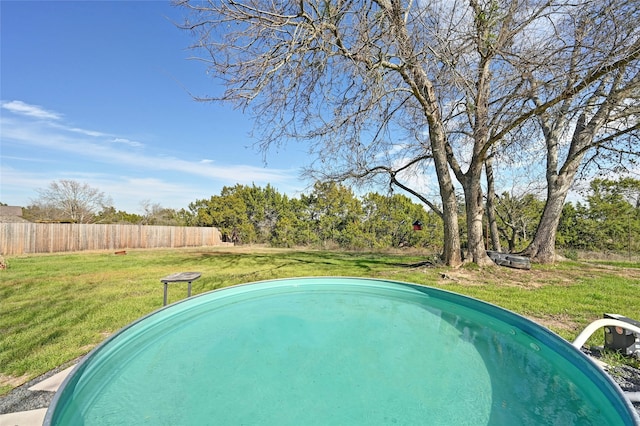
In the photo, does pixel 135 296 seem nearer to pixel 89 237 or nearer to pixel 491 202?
pixel 491 202

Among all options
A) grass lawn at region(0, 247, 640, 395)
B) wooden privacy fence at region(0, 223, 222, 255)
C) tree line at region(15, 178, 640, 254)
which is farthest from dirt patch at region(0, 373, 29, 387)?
wooden privacy fence at region(0, 223, 222, 255)

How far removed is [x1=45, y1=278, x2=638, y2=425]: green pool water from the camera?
1.69m

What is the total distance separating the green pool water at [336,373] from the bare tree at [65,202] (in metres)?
24.7

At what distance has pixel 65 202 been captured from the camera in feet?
69.6

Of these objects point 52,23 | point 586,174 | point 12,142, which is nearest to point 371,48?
point 586,174

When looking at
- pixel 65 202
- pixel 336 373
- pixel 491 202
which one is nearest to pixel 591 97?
pixel 491 202

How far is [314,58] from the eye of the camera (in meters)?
5.12

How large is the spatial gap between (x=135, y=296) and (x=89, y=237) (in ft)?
37.9

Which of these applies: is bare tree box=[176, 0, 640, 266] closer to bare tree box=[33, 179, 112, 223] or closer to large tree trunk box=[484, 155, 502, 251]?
large tree trunk box=[484, 155, 502, 251]

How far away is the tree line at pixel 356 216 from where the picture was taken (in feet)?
35.3

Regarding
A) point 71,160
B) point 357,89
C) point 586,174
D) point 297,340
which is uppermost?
point 71,160

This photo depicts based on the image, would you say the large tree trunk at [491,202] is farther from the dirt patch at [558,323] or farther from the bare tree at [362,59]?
the dirt patch at [558,323]

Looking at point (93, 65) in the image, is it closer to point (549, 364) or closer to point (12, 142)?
point (12, 142)

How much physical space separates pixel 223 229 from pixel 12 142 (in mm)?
10661
